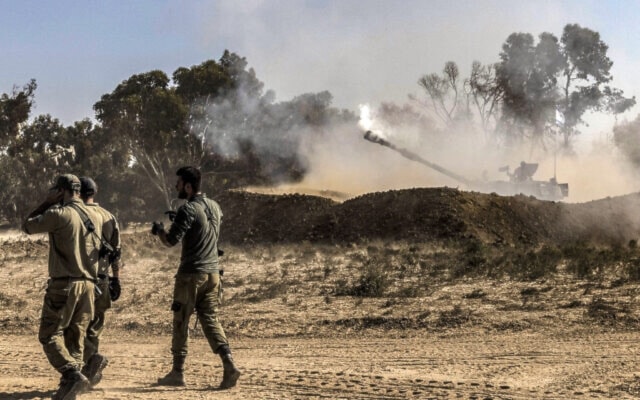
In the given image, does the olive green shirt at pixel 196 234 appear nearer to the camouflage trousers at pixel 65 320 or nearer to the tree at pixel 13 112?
→ the camouflage trousers at pixel 65 320

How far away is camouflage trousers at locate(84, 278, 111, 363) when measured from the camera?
7.63 m

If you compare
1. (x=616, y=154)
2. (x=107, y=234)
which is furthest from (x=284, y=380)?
(x=616, y=154)

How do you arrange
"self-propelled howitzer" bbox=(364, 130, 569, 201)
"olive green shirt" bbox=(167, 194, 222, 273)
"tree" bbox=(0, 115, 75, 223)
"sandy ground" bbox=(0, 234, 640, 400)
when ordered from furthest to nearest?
1. "tree" bbox=(0, 115, 75, 223)
2. "self-propelled howitzer" bbox=(364, 130, 569, 201)
3. "sandy ground" bbox=(0, 234, 640, 400)
4. "olive green shirt" bbox=(167, 194, 222, 273)

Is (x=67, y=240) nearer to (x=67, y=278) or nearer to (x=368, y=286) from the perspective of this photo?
(x=67, y=278)

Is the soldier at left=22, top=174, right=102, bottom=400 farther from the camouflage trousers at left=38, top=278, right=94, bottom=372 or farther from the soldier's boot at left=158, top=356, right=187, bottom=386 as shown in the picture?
the soldier's boot at left=158, top=356, right=187, bottom=386

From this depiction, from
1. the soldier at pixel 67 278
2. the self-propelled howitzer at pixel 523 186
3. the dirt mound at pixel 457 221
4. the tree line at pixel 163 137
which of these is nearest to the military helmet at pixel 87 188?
the soldier at pixel 67 278

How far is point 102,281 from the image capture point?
7.62 metres

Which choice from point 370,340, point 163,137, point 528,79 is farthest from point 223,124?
point 370,340

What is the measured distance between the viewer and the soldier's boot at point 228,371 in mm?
7742

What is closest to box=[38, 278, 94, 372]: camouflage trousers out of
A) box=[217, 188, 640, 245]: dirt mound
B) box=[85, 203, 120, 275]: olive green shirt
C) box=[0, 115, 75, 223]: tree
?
box=[85, 203, 120, 275]: olive green shirt

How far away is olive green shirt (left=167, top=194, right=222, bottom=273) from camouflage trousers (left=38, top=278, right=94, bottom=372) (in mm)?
866

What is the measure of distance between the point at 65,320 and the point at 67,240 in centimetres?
65

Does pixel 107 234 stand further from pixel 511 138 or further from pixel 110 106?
pixel 511 138

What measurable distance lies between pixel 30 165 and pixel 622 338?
41467 millimetres
